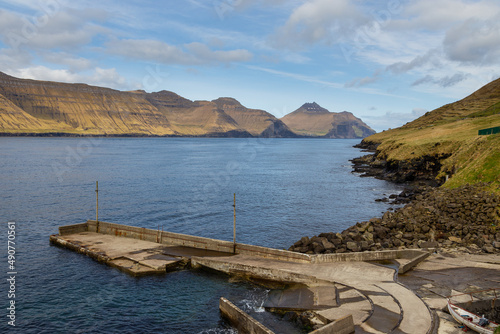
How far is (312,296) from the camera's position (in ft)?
83.5

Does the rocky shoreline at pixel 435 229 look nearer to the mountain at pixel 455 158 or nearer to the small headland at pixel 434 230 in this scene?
the small headland at pixel 434 230

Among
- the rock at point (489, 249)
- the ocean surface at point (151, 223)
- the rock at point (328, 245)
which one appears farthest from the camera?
the rock at point (328, 245)

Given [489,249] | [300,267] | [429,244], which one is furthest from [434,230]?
[300,267]

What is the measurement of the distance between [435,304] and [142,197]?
59515 mm

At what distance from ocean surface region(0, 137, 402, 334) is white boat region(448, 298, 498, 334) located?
29.7ft

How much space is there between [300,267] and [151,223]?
28624 mm

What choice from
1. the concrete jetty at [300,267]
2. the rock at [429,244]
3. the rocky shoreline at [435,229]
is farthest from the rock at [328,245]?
the rock at [429,244]

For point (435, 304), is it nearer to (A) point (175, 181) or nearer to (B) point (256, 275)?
(B) point (256, 275)

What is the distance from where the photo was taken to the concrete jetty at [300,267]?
21.5 m

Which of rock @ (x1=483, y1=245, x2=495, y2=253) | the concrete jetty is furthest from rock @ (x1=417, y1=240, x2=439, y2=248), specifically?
rock @ (x1=483, y1=245, x2=495, y2=253)

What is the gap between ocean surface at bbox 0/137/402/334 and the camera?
82.4 ft

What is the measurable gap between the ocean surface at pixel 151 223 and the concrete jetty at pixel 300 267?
1475 mm

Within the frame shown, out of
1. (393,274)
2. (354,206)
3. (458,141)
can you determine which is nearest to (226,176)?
(354,206)

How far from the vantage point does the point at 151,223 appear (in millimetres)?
52125
